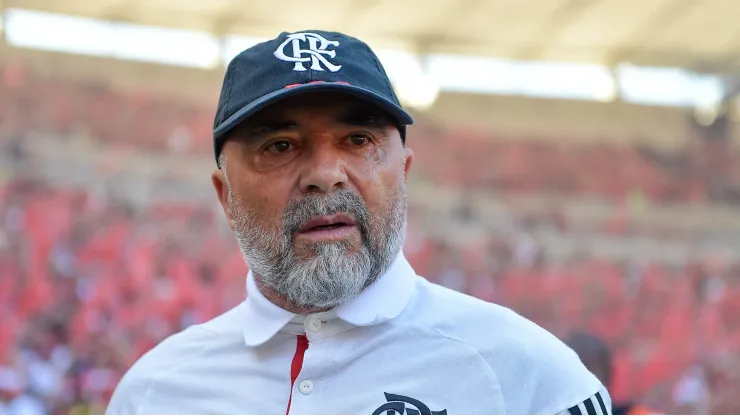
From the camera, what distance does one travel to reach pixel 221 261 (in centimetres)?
858

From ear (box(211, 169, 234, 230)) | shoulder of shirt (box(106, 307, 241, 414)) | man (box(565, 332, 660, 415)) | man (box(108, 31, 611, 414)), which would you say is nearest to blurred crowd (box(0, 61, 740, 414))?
man (box(565, 332, 660, 415))

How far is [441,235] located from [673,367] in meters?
3.32

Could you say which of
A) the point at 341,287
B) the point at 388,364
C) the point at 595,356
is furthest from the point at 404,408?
the point at 595,356

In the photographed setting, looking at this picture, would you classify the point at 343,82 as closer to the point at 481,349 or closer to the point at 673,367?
the point at 481,349

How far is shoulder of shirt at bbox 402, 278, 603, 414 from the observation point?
3.59 feet

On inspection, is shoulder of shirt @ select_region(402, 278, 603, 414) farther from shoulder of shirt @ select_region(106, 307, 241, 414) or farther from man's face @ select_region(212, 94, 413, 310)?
shoulder of shirt @ select_region(106, 307, 241, 414)

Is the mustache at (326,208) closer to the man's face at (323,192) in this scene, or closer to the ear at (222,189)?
the man's face at (323,192)

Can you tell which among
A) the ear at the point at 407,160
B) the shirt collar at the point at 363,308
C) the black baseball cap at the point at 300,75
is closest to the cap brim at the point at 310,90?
the black baseball cap at the point at 300,75

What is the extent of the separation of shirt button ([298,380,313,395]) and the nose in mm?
252

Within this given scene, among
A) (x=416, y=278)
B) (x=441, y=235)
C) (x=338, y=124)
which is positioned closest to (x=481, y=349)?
(x=416, y=278)

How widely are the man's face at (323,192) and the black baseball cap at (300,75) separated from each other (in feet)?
0.08

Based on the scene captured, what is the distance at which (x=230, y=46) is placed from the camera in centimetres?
1041

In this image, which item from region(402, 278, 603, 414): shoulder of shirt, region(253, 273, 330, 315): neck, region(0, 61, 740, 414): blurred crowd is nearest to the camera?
region(402, 278, 603, 414): shoulder of shirt

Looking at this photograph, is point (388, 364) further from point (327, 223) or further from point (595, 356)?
point (595, 356)
